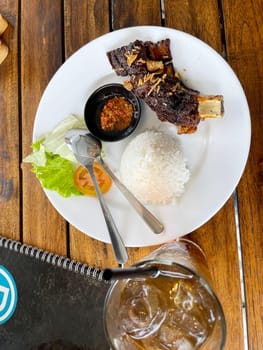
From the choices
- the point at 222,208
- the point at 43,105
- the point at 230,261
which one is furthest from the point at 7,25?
the point at 230,261

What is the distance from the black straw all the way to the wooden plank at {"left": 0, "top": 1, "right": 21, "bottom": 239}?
92 centimetres

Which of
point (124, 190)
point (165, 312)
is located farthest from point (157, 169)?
point (165, 312)

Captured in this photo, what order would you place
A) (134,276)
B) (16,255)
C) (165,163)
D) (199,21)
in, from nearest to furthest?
(134,276), (165,163), (199,21), (16,255)

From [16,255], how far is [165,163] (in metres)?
0.80

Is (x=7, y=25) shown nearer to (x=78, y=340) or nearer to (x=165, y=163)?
(x=165, y=163)

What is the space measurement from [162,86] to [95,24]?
0.50 metres

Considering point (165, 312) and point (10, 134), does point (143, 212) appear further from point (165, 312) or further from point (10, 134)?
point (10, 134)

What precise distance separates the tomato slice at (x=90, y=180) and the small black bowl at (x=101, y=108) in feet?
0.44

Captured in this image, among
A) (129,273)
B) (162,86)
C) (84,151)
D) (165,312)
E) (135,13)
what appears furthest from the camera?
(135,13)

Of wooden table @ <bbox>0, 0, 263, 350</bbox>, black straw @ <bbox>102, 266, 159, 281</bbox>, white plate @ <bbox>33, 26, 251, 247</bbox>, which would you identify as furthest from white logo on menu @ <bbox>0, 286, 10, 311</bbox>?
black straw @ <bbox>102, 266, 159, 281</bbox>

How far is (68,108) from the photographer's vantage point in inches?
77.5

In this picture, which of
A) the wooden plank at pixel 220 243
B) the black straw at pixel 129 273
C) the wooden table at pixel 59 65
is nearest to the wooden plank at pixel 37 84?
the wooden table at pixel 59 65

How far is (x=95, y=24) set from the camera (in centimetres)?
206

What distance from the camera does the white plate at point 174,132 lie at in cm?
178
